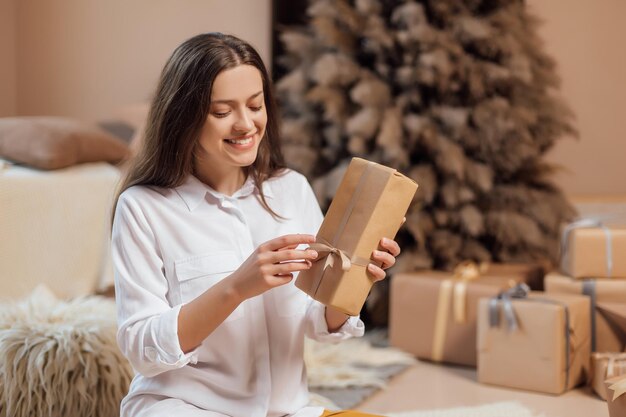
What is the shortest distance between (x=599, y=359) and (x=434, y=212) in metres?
0.79

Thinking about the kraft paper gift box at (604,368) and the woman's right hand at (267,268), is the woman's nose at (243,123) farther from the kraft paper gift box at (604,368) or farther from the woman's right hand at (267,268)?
the kraft paper gift box at (604,368)

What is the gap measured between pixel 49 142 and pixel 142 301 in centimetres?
128

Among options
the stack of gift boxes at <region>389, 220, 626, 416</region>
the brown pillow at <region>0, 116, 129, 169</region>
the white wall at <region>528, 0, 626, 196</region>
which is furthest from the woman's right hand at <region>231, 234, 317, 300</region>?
the white wall at <region>528, 0, 626, 196</region>

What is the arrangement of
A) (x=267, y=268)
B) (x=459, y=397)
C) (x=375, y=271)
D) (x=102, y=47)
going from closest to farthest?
1. (x=267, y=268)
2. (x=375, y=271)
3. (x=459, y=397)
4. (x=102, y=47)

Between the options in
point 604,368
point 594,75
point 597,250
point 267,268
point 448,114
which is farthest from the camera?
point 594,75

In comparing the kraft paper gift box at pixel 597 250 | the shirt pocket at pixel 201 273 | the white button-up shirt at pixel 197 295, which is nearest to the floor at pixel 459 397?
the kraft paper gift box at pixel 597 250

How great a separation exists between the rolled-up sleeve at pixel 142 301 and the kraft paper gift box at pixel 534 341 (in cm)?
125

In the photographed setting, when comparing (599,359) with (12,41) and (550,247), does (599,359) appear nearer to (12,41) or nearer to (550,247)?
(550,247)

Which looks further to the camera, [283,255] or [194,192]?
[194,192]

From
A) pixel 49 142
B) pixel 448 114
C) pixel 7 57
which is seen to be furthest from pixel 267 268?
pixel 7 57

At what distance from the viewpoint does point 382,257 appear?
1.28 metres

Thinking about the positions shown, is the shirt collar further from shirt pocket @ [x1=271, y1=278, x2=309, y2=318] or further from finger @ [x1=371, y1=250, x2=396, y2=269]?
finger @ [x1=371, y1=250, x2=396, y2=269]

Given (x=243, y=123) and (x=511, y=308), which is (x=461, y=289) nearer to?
(x=511, y=308)

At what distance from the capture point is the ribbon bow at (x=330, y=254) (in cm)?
124
